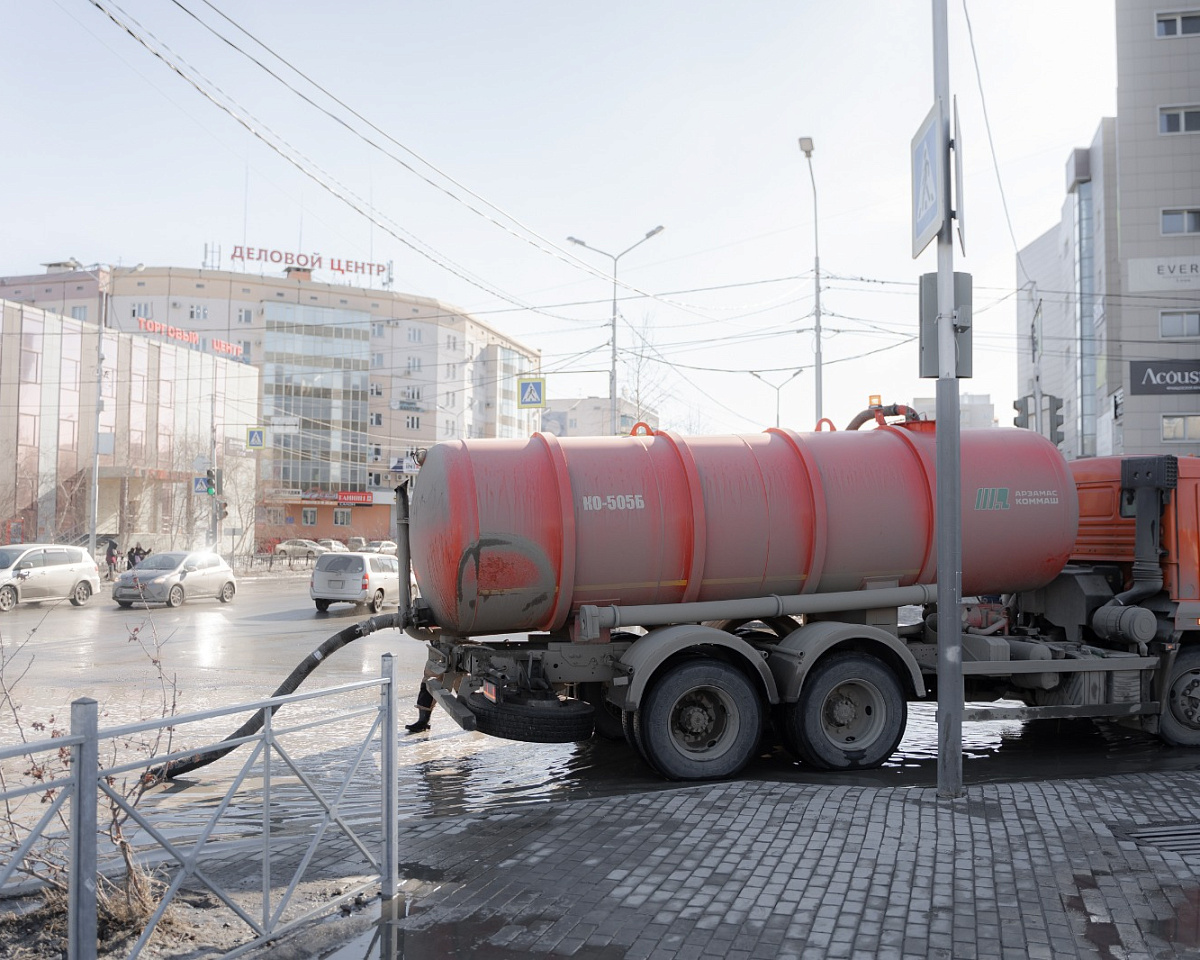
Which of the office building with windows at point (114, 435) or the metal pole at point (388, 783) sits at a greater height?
the office building with windows at point (114, 435)

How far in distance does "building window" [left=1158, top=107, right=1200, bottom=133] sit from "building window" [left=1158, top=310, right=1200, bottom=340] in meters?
8.18

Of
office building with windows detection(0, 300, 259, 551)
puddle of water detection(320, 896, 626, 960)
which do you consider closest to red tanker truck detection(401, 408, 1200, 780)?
puddle of water detection(320, 896, 626, 960)

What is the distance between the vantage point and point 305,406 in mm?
86562

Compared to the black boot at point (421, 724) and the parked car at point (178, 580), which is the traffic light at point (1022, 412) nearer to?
the black boot at point (421, 724)

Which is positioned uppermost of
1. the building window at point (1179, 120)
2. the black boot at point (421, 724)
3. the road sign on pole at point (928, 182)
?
the building window at point (1179, 120)

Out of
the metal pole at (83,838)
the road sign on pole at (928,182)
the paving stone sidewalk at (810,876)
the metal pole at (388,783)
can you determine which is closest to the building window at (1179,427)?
the paving stone sidewalk at (810,876)

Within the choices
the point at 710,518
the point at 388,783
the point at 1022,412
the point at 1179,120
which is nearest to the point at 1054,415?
the point at 1022,412

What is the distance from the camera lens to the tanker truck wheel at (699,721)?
8172mm

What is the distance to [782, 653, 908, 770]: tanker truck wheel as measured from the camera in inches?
338

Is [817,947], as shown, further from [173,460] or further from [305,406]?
[305,406]

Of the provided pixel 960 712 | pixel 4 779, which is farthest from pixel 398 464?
pixel 960 712

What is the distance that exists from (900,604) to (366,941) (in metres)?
5.95

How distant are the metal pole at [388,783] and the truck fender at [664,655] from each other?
9.16 feet

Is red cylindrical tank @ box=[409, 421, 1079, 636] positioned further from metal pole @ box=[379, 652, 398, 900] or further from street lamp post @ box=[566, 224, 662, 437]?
street lamp post @ box=[566, 224, 662, 437]
